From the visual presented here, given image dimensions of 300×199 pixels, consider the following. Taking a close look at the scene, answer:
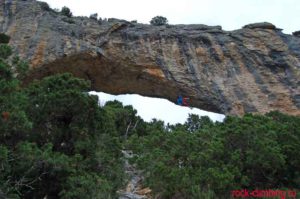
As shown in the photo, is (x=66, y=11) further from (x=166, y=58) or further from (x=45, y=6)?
(x=166, y=58)

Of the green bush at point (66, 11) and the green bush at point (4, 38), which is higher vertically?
the green bush at point (66, 11)

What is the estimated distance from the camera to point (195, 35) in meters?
24.5

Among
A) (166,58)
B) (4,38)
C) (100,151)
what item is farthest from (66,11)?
(100,151)

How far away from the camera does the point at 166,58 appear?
23766 millimetres

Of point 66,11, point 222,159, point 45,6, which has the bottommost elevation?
point 222,159

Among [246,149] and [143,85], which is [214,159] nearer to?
[246,149]

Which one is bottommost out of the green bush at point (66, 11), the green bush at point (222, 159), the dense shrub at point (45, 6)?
the green bush at point (222, 159)

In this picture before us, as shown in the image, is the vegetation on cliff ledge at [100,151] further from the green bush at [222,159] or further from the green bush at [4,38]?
the green bush at [4,38]

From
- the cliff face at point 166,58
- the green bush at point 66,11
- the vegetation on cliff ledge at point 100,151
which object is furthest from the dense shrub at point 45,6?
A: the vegetation on cliff ledge at point 100,151

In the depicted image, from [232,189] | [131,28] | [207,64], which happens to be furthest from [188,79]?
[232,189]

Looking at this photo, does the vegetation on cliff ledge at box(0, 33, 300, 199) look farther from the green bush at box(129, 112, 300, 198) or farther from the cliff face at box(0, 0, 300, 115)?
the cliff face at box(0, 0, 300, 115)

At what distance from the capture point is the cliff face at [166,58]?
23.2 metres

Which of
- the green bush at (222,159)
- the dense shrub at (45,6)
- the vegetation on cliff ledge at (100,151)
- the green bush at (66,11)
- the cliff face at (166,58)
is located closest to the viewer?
the vegetation on cliff ledge at (100,151)

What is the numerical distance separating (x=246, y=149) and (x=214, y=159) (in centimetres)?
119
